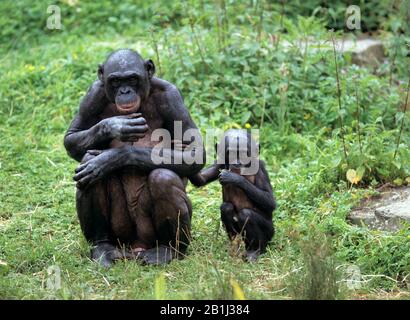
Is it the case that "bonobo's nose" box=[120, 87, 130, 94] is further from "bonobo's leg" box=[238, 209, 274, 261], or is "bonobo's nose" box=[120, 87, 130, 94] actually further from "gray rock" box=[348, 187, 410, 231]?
"gray rock" box=[348, 187, 410, 231]

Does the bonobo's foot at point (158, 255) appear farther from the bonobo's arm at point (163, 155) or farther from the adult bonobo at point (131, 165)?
the bonobo's arm at point (163, 155)

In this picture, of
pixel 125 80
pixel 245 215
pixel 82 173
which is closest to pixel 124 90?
pixel 125 80

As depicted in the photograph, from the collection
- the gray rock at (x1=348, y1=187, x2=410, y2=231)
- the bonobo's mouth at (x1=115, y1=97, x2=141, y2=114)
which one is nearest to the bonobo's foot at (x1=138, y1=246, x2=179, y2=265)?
the bonobo's mouth at (x1=115, y1=97, x2=141, y2=114)

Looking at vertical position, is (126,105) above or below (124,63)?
below

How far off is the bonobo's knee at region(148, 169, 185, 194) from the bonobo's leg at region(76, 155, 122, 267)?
0.36m

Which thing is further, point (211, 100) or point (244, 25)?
point (244, 25)

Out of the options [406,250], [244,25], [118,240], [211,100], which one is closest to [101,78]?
[118,240]

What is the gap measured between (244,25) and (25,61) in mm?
2705

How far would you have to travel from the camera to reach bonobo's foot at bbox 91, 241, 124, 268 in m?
5.97

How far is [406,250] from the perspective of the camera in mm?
6027

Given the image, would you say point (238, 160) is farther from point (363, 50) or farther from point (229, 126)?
point (363, 50)

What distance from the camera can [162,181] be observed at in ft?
19.4

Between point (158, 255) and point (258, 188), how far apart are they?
2.85 ft
